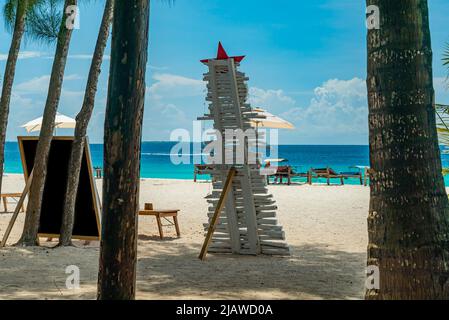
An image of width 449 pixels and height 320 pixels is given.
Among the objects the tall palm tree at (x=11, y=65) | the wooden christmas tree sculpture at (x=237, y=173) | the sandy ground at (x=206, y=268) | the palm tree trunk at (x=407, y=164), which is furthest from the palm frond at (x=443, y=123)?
the tall palm tree at (x=11, y=65)

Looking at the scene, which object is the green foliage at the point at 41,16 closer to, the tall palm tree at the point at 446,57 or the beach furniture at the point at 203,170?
the beach furniture at the point at 203,170

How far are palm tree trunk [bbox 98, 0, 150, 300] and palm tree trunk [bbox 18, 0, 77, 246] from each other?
17.3 feet

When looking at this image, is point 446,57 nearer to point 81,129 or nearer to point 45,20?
point 81,129

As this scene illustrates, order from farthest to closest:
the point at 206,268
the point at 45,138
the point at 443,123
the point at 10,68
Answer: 1. the point at 10,68
2. the point at 45,138
3. the point at 206,268
4. the point at 443,123

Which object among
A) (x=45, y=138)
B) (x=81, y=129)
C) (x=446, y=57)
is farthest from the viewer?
(x=45, y=138)

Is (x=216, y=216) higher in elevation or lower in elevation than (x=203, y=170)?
lower

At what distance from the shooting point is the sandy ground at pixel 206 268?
6.10 m

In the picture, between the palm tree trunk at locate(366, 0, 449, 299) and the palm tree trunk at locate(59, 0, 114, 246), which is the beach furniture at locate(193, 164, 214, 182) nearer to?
the palm tree trunk at locate(59, 0, 114, 246)

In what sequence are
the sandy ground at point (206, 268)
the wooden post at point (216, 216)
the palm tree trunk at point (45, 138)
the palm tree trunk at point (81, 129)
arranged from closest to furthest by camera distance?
the sandy ground at point (206, 268) → the wooden post at point (216, 216) → the palm tree trunk at point (81, 129) → the palm tree trunk at point (45, 138)

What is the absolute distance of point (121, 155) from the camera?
4094 millimetres

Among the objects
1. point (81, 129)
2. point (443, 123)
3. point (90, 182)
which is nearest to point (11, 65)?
point (81, 129)

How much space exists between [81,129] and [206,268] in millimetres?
2922

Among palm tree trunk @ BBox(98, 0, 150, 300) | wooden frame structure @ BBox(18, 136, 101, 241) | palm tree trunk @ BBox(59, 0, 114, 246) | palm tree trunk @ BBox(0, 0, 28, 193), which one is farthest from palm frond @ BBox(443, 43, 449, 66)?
palm tree trunk @ BBox(0, 0, 28, 193)

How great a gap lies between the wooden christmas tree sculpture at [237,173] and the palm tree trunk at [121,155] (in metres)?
4.19
